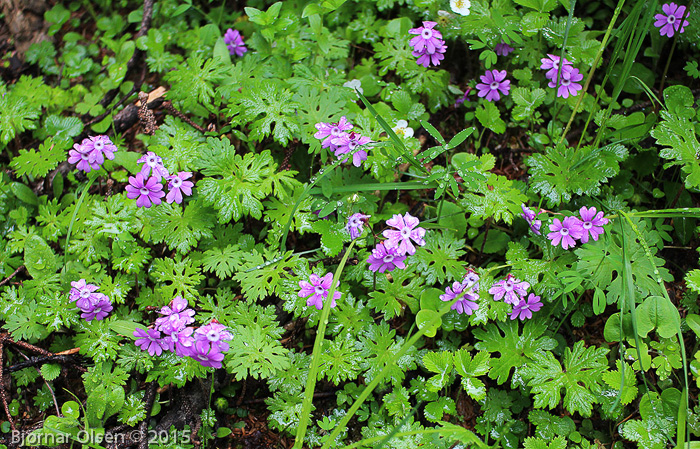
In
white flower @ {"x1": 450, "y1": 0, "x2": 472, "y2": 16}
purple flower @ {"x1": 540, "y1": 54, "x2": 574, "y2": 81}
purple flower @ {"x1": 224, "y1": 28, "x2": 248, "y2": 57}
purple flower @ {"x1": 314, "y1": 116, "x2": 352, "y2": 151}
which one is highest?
white flower @ {"x1": 450, "y1": 0, "x2": 472, "y2": 16}

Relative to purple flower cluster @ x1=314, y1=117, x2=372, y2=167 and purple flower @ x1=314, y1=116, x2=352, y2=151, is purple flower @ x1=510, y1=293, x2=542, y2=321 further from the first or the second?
purple flower @ x1=314, y1=116, x2=352, y2=151

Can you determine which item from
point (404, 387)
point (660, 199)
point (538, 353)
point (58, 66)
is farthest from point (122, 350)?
point (660, 199)

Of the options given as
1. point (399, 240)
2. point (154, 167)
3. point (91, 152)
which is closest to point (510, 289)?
point (399, 240)

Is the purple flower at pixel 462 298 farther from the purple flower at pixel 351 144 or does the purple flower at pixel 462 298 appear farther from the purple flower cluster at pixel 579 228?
the purple flower at pixel 351 144

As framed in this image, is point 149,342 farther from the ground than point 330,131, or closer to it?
closer to it

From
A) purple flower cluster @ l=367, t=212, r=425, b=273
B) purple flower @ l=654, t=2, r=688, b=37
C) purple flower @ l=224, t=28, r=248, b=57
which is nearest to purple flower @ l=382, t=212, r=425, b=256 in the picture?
purple flower cluster @ l=367, t=212, r=425, b=273

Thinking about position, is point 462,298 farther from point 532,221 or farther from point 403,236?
point 532,221
